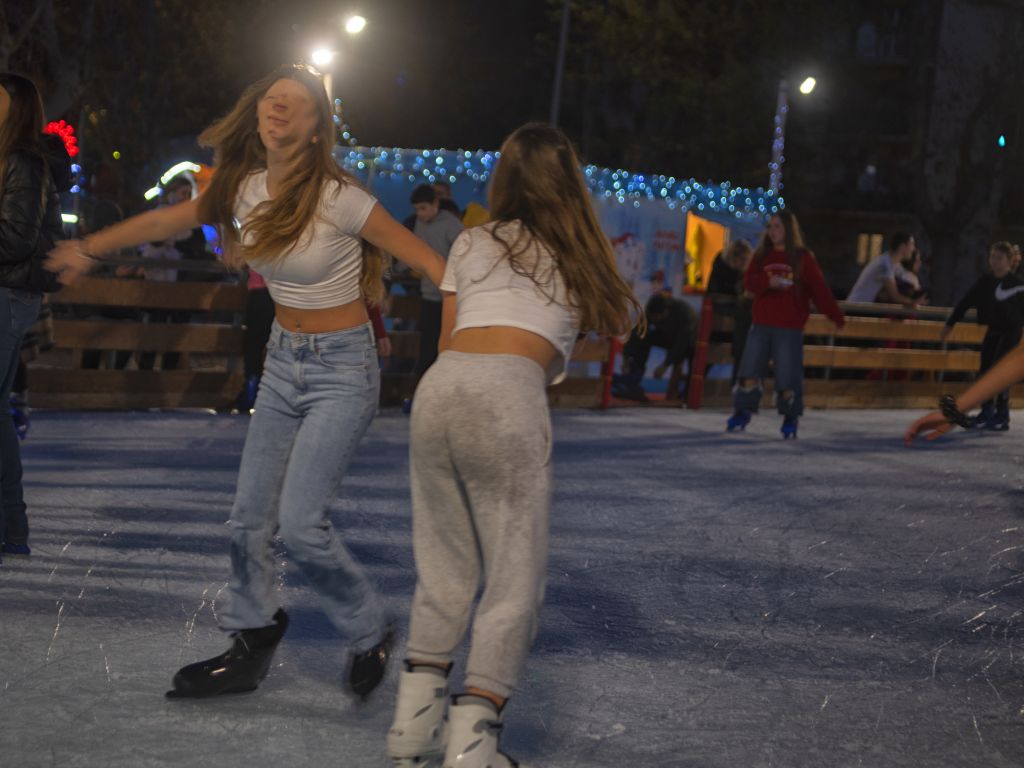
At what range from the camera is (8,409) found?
246 inches

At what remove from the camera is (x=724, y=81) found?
1571 inches

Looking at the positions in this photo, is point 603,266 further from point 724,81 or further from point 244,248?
point 724,81

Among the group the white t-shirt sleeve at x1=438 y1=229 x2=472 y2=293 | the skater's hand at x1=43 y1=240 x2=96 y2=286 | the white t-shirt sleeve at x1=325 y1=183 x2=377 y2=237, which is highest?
the white t-shirt sleeve at x1=325 y1=183 x2=377 y2=237

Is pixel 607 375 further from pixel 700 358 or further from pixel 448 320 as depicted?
pixel 448 320

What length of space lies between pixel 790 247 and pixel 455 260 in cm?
975

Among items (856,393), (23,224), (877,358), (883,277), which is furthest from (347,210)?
(877,358)

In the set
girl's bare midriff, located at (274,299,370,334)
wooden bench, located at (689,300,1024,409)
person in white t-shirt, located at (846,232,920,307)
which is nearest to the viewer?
girl's bare midriff, located at (274,299,370,334)

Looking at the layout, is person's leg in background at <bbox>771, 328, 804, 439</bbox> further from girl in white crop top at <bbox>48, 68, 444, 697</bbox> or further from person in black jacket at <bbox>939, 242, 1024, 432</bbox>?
girl in white crop top at <bbox>48, 68, 444, 697</bbox>

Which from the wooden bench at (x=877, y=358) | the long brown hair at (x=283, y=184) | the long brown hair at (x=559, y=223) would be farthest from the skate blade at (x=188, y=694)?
the wooden bench at (x=877, y=358)

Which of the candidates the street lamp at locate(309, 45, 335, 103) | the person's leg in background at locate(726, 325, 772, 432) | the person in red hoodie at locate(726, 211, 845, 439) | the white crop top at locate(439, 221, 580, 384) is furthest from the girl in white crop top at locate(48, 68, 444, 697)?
the street lamp at locate(309, 45, 335, 103)

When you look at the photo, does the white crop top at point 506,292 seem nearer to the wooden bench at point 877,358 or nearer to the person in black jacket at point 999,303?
the person in black jacket at point 999,303

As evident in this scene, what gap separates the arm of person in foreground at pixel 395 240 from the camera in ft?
14.1

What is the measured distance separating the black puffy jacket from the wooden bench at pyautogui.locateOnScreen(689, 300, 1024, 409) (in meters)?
12.1

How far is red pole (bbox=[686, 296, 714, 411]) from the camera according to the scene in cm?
1705
